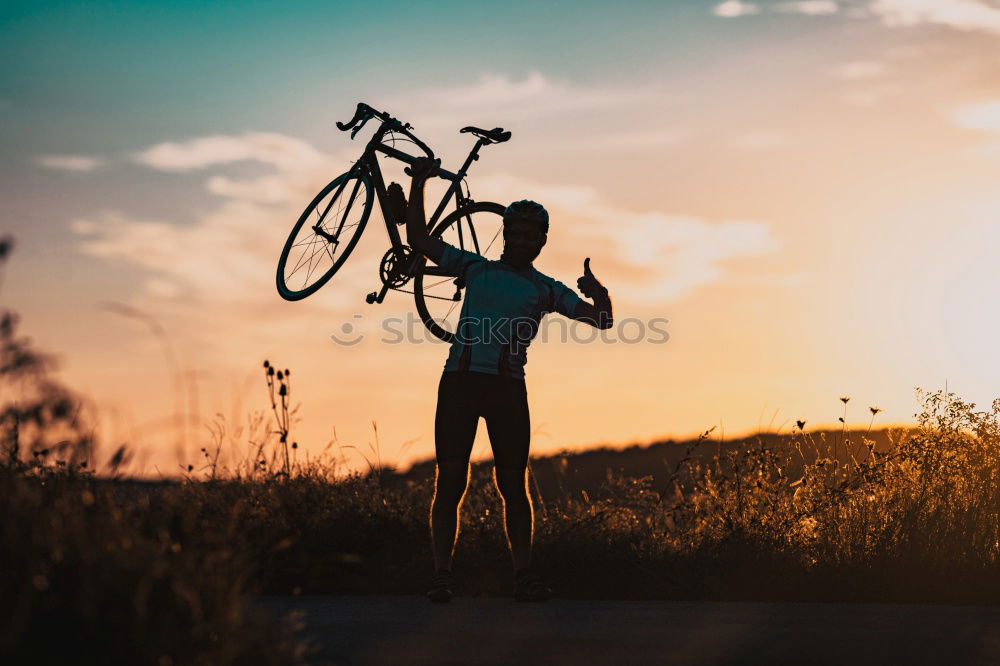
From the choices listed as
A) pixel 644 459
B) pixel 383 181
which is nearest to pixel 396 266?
pixel 383 181

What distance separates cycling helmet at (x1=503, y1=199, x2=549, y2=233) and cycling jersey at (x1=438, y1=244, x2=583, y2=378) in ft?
1.09

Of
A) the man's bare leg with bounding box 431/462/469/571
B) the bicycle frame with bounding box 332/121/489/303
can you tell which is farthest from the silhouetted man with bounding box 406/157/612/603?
the bicycle frame with bounding box 332/121/489/303

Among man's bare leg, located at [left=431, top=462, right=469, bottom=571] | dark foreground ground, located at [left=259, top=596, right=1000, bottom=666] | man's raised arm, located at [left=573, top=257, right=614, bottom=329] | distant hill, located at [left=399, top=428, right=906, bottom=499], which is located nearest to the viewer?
dark foreground ground, located at [left=259, top=596, right=1000, bottom=666]

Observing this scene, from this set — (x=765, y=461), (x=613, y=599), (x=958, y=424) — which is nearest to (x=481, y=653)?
(x=613, y=599)

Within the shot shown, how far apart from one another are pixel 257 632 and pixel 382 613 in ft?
8.73

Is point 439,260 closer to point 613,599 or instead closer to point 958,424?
point 613,599

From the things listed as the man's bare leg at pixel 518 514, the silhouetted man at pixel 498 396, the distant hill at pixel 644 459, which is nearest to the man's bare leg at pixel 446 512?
the silhouetted man at pixel 498 396

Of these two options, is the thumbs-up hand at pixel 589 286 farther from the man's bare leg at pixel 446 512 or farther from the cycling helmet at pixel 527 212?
the man's bare leg at pixel 446 512

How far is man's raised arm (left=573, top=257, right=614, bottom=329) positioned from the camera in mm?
7723

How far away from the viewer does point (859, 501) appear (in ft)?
27.7

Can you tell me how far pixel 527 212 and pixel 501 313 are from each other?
2.42 feet

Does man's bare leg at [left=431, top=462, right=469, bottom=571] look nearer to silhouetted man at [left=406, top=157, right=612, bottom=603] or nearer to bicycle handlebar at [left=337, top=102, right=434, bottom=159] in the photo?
silhouetted man at [left=406, top=157, right=612, bottom=603]

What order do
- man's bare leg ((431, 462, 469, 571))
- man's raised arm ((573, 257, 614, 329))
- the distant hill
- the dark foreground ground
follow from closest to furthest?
the dark foreground ground
man's bare leg ((431, 462, 469, 571))
man's raised arm ((573, 257, 614, 329))
the distant hill

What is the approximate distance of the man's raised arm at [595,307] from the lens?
7723 millimetres
